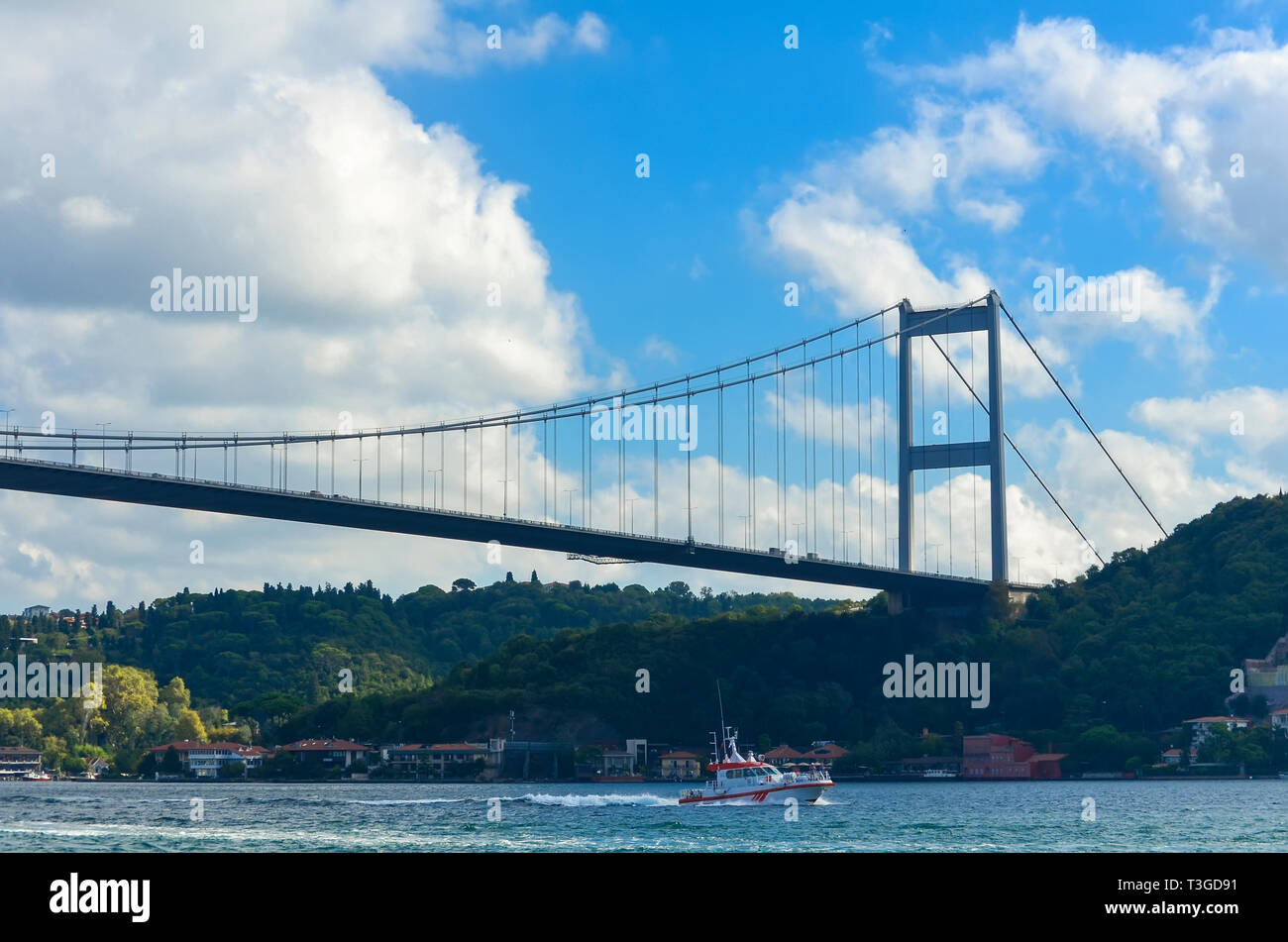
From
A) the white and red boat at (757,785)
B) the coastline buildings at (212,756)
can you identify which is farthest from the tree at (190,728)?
the white and red boat at (757,785)

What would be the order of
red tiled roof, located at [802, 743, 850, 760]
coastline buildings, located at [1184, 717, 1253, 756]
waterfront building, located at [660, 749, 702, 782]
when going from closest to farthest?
1. coastline buildings, located at [1184, 717, 1253, 756]
2. red tiled roof, located at [802, 743, 850, 760]
3. waterfront building, located at [660, 749, 702, 782]

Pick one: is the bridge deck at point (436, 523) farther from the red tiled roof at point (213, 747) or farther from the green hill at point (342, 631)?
the green hill at point (342, 631)

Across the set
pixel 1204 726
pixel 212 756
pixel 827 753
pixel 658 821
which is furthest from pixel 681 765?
pixel 658 821

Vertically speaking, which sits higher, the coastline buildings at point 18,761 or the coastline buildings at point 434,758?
the coastline buildings at point 434,758

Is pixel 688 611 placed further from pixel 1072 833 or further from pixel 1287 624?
pixel 1072 833

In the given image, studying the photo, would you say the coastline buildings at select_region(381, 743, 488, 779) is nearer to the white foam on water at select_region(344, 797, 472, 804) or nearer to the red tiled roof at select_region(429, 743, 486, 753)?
the red tiled roof at select_region(429, 743, 486, 753)

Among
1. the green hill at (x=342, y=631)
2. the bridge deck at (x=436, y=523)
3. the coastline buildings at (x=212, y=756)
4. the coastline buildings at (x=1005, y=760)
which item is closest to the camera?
the bridge deck at (x=436, y=523)

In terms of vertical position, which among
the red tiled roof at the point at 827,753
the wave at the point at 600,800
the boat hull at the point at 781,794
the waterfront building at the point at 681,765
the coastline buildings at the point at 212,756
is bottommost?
the coastline buildings at the point at 212,756

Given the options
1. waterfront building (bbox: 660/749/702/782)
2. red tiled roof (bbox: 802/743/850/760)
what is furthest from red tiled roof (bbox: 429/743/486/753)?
red tiled roof (bbox: 802/743/850/760)
